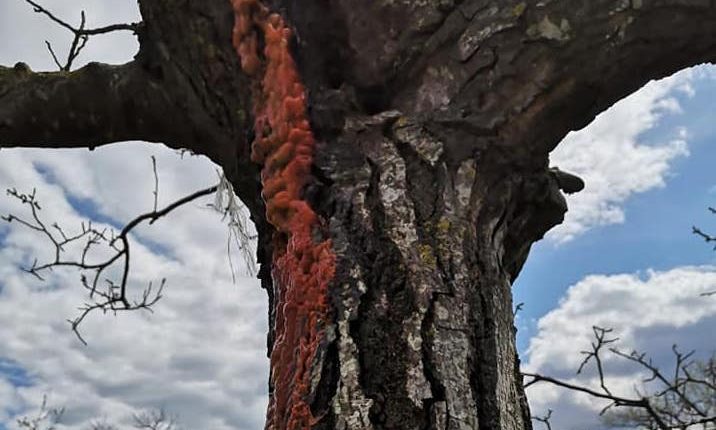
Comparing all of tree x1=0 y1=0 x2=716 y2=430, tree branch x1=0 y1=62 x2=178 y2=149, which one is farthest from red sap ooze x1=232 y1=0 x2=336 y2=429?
tree branch x1=0 y1=62 x2=178 y2=149

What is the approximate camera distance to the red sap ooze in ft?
4.17

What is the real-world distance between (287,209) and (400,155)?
0.82 ft

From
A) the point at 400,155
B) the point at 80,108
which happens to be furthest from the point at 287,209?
the point at 80,108

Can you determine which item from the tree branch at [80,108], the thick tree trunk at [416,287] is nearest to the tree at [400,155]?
the thick tree trunk at [416,287]

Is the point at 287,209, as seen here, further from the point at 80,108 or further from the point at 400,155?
the point at 80,108

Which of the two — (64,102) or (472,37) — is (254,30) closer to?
(472,37)

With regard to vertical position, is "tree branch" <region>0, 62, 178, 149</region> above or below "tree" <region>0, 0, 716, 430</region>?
above

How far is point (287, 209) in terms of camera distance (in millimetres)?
1434

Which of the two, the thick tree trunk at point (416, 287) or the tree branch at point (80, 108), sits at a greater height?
the tree branch at point (80, 108)

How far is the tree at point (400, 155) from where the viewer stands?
1226 mm

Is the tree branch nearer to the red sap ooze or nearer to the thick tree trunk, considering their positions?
the red sap ooze

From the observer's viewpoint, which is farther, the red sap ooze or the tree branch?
the tree branch

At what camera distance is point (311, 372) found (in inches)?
48.3

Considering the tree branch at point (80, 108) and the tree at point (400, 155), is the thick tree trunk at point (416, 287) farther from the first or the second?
the tree branch at point (80, 108)
